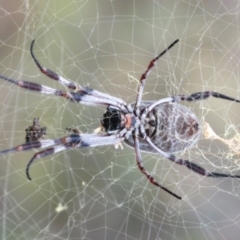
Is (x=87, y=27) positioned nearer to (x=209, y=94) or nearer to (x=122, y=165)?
(x=122, y=165)

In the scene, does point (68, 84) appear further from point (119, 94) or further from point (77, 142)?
point (119, 94)

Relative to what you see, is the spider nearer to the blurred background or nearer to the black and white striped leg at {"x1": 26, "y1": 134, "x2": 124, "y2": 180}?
the black and white striped leg at {"x1": 26, "y1": 134, "x2": 124, "y2": 180}

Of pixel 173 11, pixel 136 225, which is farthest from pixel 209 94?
pixel 136 225

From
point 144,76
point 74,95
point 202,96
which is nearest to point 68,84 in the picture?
point 74,95

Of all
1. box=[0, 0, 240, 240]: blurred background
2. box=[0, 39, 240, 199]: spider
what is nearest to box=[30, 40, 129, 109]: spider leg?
box=[0, 39, 240, 199]: spider

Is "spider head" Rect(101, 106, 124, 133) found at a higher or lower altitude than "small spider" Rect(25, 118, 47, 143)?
higher

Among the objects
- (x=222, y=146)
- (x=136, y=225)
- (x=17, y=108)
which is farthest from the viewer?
(x=136, y=225)
